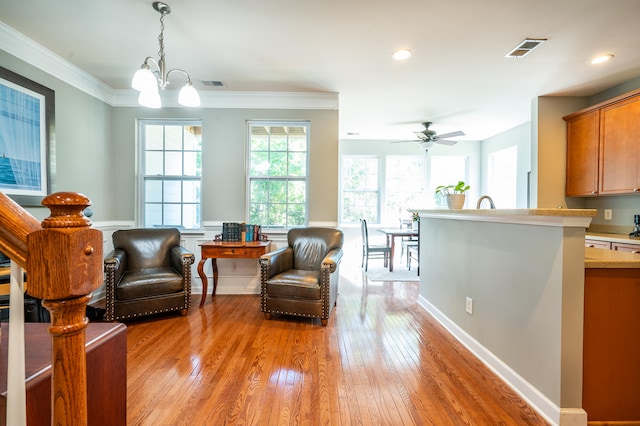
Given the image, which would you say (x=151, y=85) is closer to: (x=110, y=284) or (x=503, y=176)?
(x=110, y=284)

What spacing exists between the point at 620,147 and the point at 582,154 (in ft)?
1.55

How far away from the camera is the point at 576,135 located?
3.80 metres

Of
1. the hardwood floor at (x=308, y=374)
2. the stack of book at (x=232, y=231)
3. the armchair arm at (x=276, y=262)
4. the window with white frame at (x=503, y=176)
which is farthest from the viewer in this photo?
the window with white frame at (x=503, y=176)

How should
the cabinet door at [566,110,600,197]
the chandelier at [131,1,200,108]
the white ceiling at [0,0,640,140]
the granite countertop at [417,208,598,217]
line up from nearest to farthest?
the granite countertop at [417,208,598,217]
the chandelier at [131,1,200,108]
the white ceiling at [0,0,640,140]
the cabinet door at [566,110,600,197]

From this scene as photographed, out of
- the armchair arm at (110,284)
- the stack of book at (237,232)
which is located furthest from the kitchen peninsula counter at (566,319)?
the armchair arm at (110,284)

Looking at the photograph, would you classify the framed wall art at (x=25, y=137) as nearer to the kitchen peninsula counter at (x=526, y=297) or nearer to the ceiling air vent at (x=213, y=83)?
the ceiling air vent at (x=213, y=83)

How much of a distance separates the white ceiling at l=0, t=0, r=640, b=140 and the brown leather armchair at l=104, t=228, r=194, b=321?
2012 millimetres

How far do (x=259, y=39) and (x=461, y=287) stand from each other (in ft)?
9.68

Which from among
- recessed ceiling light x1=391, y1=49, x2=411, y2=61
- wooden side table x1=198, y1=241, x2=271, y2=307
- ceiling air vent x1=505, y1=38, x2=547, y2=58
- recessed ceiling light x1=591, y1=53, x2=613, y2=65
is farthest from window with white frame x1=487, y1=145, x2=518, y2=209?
wooden side table x1=198, y1=241, x2=271, y2=307

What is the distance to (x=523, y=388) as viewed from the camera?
1798mm

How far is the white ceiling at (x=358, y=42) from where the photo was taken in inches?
88.7

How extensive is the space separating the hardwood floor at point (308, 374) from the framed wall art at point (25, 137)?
169 cm

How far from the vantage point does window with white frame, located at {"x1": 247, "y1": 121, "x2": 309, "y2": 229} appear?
4078 millimetres

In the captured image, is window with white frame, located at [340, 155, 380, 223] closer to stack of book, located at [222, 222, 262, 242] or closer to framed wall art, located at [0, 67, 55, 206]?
stack of book, located at [222, 222, 262, 242]
